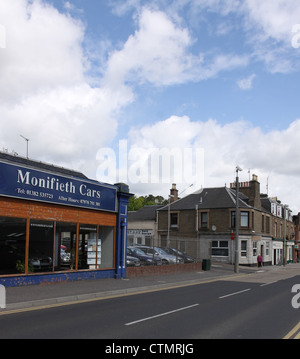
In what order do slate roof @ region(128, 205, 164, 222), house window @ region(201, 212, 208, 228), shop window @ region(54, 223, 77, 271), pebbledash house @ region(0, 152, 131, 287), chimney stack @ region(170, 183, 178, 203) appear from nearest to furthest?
pebbledash house @ region(0, 152, 131, 287)
shop window @ region(54, 223, 77, 271)
house window @ region(201, 212, 208, 228)
slate roof @ region(128, 205, 164, 222)
chimney stack @ region(170, 183, 178, 203)

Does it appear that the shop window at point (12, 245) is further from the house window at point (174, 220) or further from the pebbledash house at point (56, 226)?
the house window at point (174, 220)

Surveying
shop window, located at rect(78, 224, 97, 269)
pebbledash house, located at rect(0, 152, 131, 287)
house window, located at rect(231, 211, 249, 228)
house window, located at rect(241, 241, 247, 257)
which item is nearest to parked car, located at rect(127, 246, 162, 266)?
pebbledash house, located at rect(0, 152, 131, 287)

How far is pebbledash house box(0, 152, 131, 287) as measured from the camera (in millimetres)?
15656

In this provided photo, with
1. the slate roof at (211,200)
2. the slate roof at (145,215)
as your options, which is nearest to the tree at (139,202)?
the slate roof at (145,215)

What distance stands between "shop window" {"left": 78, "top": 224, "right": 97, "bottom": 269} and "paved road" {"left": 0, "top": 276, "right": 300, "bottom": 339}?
5.91 m

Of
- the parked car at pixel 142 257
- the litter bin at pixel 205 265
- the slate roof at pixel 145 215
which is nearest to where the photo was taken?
the parked car at pixel 142 257

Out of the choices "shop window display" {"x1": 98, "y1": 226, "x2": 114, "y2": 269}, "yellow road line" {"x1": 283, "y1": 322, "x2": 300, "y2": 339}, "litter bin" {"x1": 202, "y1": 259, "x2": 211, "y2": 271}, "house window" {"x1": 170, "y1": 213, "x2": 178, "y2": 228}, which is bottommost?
"litter bin" {"x1": 202, "y1": 259, "x2": 211, "y2": 271}

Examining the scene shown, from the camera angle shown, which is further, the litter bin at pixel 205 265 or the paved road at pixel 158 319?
the litter bin at pixel 205 265

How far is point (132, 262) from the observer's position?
79.9 ft

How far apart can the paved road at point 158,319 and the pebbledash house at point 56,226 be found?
14.8ft

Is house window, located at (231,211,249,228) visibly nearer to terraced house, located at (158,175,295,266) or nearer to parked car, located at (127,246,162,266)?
terraced house, located at (158,175,295,266)

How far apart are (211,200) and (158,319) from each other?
36842mm

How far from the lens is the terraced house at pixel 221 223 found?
43.1m
